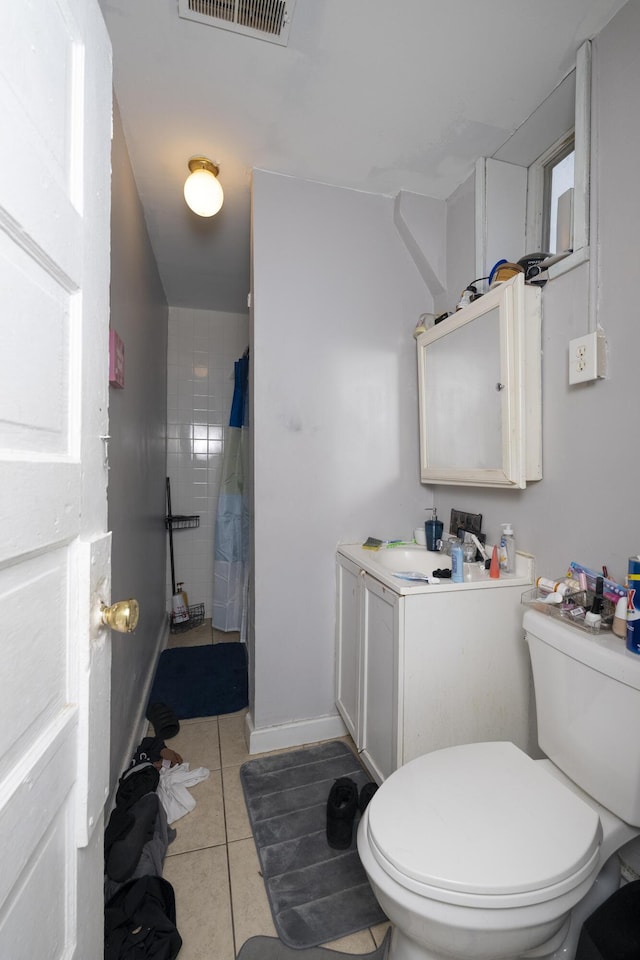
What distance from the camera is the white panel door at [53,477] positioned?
1.18 ft

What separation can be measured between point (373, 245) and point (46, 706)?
76.7 inches

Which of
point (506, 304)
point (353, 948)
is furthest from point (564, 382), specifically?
point (353, 948)

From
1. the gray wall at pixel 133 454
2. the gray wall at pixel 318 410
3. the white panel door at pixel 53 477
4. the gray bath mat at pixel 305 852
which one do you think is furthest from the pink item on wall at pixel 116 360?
the gray bath mat at pixel 305 852

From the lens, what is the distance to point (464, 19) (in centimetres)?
109

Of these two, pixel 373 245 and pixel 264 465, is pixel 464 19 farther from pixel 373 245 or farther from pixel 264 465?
pixel 264 465

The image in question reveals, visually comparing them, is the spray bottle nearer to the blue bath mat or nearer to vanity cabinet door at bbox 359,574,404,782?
vanity cabinet door at bbox 359,574,404,782

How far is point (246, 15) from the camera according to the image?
1.08m

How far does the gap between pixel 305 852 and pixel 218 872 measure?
257mm

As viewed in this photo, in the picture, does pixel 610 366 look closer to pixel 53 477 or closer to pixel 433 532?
pixel 433 532

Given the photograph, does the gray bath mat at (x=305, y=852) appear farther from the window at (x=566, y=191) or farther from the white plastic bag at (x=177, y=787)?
the window at (x=566, y=191)

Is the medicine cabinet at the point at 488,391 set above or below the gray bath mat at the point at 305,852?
above

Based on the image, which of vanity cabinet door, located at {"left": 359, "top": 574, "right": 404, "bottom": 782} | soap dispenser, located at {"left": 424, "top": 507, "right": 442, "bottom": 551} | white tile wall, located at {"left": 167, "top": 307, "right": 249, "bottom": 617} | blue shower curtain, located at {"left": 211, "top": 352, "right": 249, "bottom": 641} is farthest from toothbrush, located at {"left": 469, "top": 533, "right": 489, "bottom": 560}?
white tile wall, located at {"left": 167, "top": 307, "right": 249, "bottom": 617}

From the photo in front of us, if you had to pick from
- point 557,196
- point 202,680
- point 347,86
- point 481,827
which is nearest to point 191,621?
point 202,680

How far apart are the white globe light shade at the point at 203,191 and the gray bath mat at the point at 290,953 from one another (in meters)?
2.29
